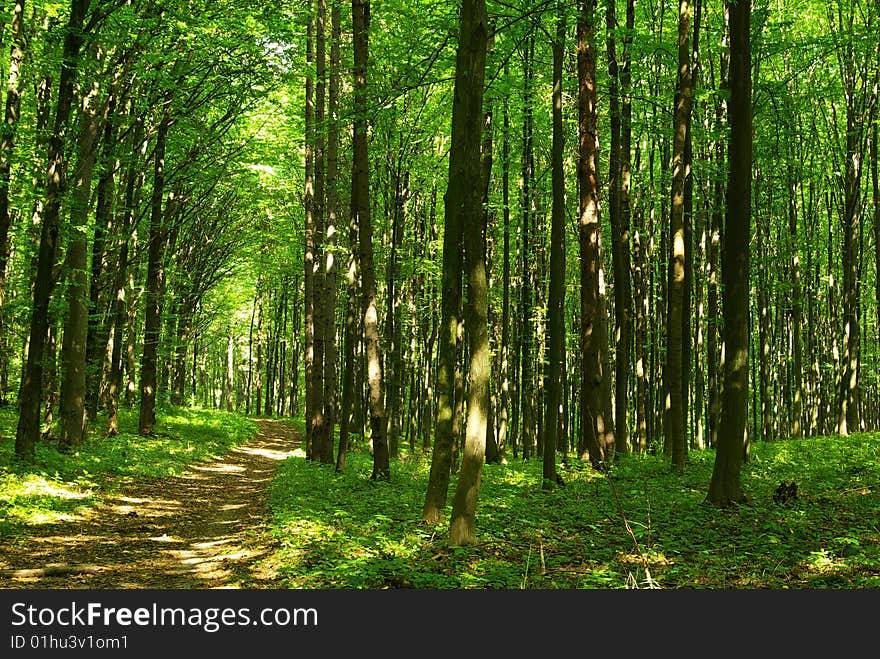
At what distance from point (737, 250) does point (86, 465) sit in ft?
46.3

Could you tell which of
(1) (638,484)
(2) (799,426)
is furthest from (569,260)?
(1) (638,484)

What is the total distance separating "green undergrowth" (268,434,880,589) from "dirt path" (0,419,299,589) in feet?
1.81

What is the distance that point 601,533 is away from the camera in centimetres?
923

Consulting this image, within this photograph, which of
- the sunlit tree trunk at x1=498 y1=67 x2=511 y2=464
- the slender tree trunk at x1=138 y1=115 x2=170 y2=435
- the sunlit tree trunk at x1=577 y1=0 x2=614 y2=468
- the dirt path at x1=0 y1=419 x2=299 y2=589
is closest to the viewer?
the dirt path at x1=0 y1=419 x2=299 y2=589

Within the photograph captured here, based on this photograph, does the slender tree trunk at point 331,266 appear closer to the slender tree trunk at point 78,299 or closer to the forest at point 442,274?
the forest at point 442,274

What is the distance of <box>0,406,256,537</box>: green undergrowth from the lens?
10.4 metres

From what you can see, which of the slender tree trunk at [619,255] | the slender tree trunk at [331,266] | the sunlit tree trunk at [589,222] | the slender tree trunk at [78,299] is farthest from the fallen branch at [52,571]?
the slender tree trunk at [619,255]

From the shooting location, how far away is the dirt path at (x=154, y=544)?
7145mm

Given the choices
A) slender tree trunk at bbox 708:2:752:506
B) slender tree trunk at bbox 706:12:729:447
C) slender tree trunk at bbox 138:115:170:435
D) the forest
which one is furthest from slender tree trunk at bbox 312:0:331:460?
slender tree trunk at bbox 708:2:752:506

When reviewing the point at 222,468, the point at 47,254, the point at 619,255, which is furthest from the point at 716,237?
the point at 47,254

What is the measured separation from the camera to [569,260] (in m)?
32.8

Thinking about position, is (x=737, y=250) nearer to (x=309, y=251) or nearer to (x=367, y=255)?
(x=367, y=255)

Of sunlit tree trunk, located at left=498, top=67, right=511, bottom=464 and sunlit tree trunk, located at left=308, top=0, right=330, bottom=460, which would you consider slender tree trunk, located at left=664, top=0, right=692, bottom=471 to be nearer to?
sunlit tree trunk, located at left=498, top=67, right=511, bottom=464

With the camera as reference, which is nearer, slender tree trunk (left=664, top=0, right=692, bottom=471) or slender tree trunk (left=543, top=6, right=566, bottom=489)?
slender tree trunk (left=543, top=6, right=566, bottom=489)
